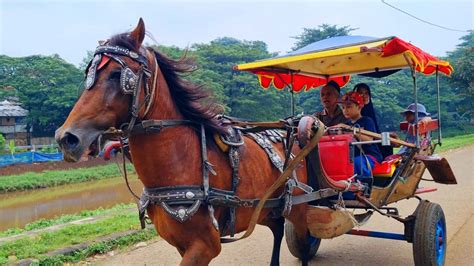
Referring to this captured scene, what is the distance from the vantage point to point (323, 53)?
3.82m

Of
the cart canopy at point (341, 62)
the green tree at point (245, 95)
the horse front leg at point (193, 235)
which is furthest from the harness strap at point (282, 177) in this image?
the green tree at point (245, 95)

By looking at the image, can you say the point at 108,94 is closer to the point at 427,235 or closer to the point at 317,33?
the point at 427,235

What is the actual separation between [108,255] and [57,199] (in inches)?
470

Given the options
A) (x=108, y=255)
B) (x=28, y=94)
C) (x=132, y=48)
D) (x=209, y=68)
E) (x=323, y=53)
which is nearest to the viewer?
(x=132, y=48)

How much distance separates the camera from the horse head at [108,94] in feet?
7.52

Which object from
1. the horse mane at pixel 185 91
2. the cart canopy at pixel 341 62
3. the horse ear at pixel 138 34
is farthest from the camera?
the cart canopy at pixel 341 62

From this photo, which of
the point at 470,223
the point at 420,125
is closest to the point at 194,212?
the point at 420,125

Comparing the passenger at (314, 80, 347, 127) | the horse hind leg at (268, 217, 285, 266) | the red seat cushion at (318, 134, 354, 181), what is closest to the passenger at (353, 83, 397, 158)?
the passenger at (314, 80, 347, 127)

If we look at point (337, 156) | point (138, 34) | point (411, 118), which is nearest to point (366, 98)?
point (411, 118)

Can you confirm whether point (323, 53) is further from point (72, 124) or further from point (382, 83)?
point (382, 83)

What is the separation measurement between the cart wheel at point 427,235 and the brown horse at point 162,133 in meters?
1.84

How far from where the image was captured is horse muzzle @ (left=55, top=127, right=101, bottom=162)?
7.42 ft

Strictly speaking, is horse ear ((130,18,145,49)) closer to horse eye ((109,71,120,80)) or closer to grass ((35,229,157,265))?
horse eye ((109,71,120,80))

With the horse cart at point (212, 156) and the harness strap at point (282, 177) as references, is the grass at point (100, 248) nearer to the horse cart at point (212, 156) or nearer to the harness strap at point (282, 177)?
the horse cart at point (212, 156)
